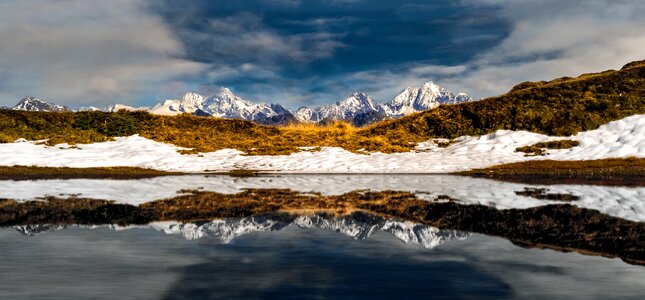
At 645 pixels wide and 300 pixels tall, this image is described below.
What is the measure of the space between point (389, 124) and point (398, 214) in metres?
47.3

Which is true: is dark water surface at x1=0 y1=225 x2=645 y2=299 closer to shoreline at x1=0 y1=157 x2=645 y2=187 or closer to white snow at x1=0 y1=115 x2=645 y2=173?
shoreline at x1=0 y1=157 x2=645 y2=187

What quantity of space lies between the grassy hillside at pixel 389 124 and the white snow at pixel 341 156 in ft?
7.61

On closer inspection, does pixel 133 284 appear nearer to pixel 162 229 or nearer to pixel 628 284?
pixel 162 229

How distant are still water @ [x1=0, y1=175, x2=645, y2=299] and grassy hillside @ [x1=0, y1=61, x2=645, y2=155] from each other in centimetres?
3651

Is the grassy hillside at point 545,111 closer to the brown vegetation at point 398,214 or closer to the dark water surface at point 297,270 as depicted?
the brown vegetation at point 398,214

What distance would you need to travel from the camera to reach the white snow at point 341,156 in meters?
41.9

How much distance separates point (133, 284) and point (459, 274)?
589cm

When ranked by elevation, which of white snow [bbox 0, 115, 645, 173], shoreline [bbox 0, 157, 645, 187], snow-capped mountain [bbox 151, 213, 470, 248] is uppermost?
white snow [bbox 0, 115, 645, 173]

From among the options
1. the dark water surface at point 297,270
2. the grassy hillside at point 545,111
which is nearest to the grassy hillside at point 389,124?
the grassy hillside at point 545,111

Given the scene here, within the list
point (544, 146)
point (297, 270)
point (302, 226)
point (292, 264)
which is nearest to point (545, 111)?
point (544, 146)

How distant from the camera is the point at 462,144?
52188 mm

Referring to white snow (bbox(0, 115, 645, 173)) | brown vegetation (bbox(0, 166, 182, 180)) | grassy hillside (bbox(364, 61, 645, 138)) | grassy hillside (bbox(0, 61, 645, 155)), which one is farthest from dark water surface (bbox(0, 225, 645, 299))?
grassy hillside (bbox(364, 61, 645, 138))

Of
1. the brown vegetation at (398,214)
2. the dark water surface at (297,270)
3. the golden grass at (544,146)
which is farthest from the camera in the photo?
the golden grass at (544,146)

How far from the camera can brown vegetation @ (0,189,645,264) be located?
38.8 feet
